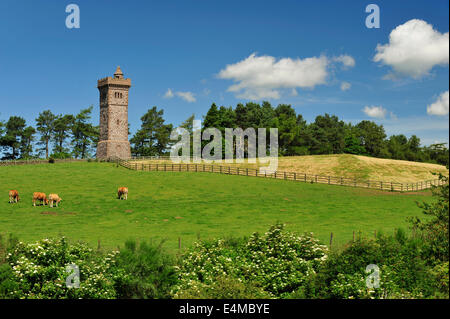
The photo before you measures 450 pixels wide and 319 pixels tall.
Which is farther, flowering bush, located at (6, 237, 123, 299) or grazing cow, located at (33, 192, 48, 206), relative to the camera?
grazing cow, located at (33, 192, 48, 206)

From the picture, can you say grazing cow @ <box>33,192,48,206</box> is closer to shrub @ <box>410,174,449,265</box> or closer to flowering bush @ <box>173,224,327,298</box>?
flowering bush @ <box>173,224,327,298</box>

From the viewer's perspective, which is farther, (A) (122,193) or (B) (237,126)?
(B) (237,126)

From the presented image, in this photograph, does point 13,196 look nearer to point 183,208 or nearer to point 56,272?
point 183,208

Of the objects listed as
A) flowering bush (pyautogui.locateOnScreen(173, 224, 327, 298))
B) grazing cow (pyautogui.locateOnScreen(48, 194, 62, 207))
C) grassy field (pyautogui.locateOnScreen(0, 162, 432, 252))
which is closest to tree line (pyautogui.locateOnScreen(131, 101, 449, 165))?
grassy field (pyautogui.locateOnScreen(0, 162, 432, 252))

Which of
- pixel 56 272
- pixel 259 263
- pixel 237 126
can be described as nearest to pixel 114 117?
pixel 237 126

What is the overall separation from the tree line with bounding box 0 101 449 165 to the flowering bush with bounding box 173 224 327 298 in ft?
266

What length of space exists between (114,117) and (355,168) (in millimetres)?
50975

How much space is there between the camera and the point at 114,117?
303 feet

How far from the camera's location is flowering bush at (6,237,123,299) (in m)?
19.3

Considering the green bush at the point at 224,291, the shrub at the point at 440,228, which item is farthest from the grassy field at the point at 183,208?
the shrub at the point at 440,228

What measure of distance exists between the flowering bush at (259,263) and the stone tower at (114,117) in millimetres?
71997

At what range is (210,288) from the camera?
737 inches
